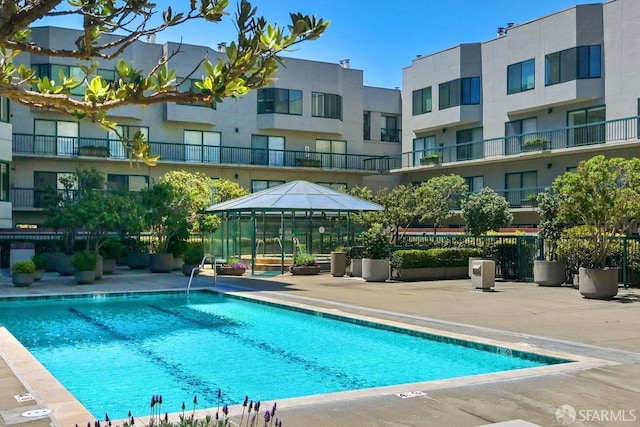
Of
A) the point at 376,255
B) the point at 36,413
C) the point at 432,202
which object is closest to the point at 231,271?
the point at 376,255

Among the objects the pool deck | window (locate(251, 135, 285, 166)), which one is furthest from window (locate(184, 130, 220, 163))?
the pool deck

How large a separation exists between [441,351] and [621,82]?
1096 inches

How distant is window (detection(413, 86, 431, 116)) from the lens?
4525 centimetres

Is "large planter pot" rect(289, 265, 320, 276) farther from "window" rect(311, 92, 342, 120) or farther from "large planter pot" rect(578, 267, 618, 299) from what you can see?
"window" rect(311, 92, 342, 120)

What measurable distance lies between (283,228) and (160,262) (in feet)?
16.9

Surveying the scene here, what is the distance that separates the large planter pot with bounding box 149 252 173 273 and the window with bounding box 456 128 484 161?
21644 mm

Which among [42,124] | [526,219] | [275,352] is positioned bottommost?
[275,352]

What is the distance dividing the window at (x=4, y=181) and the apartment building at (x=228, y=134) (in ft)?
23.0

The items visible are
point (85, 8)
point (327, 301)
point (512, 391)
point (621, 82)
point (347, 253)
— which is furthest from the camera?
point (621, 82)

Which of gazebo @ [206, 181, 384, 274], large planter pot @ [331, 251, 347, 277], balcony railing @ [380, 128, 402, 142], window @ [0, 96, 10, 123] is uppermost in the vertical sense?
balcony railing @ [380, 128, 402, 142]

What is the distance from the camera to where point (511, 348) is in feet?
32.0

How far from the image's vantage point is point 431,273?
23453mm

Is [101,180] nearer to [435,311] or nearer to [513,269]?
[513,269]

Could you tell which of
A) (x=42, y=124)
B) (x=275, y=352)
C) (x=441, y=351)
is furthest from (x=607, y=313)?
(x=42, y=124)
